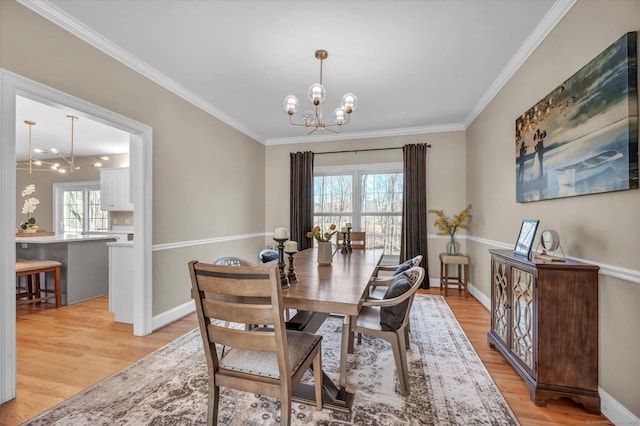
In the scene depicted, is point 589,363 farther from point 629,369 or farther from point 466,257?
point 466,257

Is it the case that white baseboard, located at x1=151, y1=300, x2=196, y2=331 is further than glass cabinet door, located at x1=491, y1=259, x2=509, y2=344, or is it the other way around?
white baseboard, located at x1=151, y1=300, x2=196, y2=331

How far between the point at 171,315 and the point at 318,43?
3.21 m

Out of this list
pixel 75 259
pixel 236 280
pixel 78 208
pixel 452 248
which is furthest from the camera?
pixel 78 208

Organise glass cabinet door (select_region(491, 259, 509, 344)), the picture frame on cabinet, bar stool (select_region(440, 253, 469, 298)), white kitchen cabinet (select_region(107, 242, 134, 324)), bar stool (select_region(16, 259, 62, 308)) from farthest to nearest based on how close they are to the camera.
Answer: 1. bar stool (select_region(440, 253, 469, 298))
2. bar stool (select_region(16, 259, 62, 308))
3. white kitchen cabinet (select_region(107, 242, 134, 324))
4. glass cabinet door (select_region(491, 259, 509, 344))
5. the picture frame on cabinet

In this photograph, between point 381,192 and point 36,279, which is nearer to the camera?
point 36,279

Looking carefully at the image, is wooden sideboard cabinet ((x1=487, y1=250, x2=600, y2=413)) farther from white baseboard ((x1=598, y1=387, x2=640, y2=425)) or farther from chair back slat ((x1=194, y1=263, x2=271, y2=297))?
chair back slat ((x1=194, y1=263, x2=271, y2=297))

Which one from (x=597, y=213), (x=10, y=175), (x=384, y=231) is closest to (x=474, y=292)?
(x=384, y=231)

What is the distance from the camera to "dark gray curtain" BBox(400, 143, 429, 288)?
4.54 m

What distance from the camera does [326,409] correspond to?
64.4 inches

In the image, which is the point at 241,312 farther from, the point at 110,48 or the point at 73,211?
the point at 73,211

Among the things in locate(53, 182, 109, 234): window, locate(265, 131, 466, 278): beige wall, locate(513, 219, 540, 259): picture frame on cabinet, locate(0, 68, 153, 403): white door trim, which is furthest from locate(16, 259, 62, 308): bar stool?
locate(513, 219, 540, 259): picture frame on cabinet

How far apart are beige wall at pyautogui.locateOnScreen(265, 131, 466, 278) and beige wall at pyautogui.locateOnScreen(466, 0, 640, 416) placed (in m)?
1.62

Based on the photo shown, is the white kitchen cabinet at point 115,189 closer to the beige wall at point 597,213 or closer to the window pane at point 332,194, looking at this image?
the window pane at point 332,194

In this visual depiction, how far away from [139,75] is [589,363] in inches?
167
